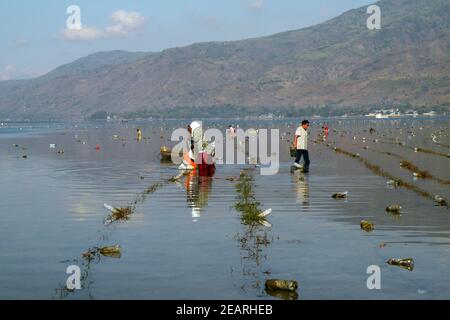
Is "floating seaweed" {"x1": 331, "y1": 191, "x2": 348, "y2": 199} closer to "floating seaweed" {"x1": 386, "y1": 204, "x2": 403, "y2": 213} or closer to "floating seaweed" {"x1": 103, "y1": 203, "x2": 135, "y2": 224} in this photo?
"floating seaweed" {"x1": 386, "y1": 204, "x2": 403, "y2": 213}

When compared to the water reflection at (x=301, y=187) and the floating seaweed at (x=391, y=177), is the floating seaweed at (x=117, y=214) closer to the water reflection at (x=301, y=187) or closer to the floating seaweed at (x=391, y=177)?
the water reflection at (x=301, y=187)

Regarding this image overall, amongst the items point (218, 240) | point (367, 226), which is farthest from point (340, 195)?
point (218, 240)

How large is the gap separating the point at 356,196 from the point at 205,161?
10.5m

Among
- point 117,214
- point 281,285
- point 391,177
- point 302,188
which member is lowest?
point 281,285

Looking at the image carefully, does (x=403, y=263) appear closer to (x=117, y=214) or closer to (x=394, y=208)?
(x=394, y=208)

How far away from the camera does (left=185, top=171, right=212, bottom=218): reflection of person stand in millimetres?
23719

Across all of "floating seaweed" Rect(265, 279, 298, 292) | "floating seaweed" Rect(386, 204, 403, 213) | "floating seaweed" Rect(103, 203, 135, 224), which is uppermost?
"floating seaweed" Rect(386, 204, 403, 213)

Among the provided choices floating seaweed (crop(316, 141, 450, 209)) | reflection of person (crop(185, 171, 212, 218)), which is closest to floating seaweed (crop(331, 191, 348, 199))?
floating seaweed (crop(316, 141, 450, 209))

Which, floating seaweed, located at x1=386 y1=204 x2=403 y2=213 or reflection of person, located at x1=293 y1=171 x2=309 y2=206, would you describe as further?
reflection of person, located at x1=293 y1=171 x2=309 y2=206

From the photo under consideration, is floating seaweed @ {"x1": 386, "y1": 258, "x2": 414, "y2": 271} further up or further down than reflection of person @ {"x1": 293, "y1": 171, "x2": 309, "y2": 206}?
further down

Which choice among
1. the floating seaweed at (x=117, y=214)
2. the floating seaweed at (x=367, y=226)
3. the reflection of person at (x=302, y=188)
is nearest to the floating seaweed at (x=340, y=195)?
the reflection of person at (x=302, y=188)

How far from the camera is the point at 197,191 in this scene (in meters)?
28.1
